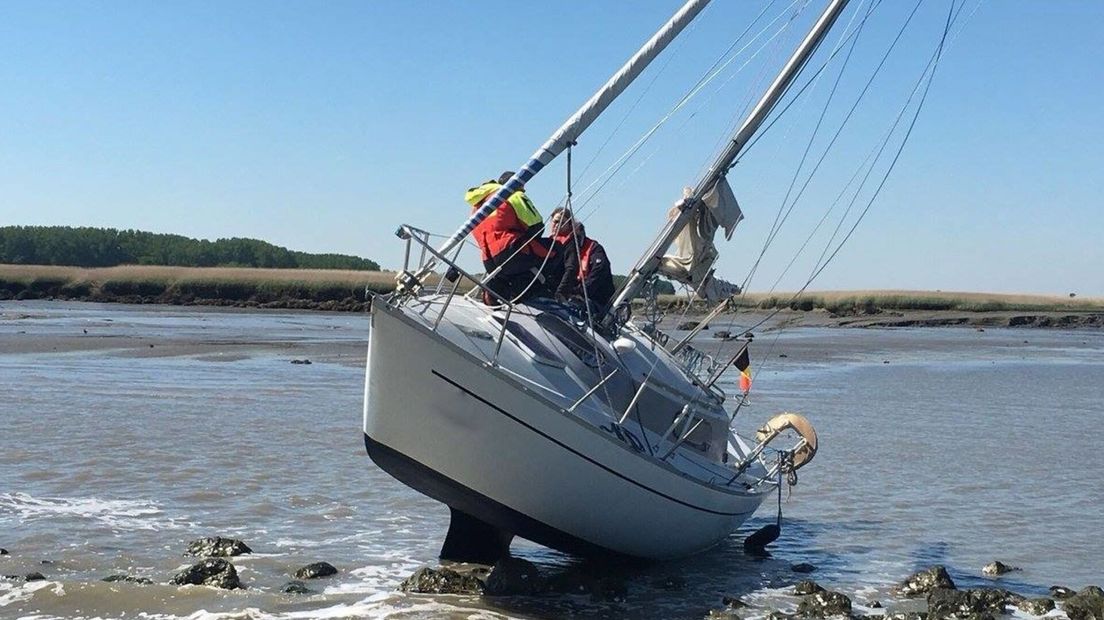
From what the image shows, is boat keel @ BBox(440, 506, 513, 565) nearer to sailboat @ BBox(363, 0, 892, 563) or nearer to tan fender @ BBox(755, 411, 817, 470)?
sailboat @ BBox(363, 0, 892, 563)

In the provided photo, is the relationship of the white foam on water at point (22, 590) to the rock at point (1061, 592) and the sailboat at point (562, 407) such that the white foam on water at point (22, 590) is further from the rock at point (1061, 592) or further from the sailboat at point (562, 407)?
the rock at point (1061, 592)

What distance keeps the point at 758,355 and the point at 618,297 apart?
117 feet

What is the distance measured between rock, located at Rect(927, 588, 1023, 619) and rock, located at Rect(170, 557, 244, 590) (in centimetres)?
645

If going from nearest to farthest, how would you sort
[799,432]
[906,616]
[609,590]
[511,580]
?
[906,616]
[511,580]
[609,590]
[799,432]

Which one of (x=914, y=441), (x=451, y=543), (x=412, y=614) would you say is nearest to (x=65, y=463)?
(x=451, y=543)

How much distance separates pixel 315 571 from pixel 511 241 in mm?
3933

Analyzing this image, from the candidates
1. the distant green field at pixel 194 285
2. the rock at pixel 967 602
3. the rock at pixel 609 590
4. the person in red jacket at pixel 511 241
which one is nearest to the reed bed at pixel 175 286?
the distant green field at pixel 194 285

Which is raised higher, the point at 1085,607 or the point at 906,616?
the point at 1085,607

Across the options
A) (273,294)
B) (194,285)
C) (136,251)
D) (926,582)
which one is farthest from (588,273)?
(136,251)

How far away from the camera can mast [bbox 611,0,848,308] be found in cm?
1417

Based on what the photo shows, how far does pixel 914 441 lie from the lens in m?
23.8

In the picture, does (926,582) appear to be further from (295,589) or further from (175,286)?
(175,286)

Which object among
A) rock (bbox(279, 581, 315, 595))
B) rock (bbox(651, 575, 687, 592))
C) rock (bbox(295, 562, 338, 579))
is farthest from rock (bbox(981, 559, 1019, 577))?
rock (bbox(279, 581, 315, 595))

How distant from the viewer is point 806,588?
12.2 meters
